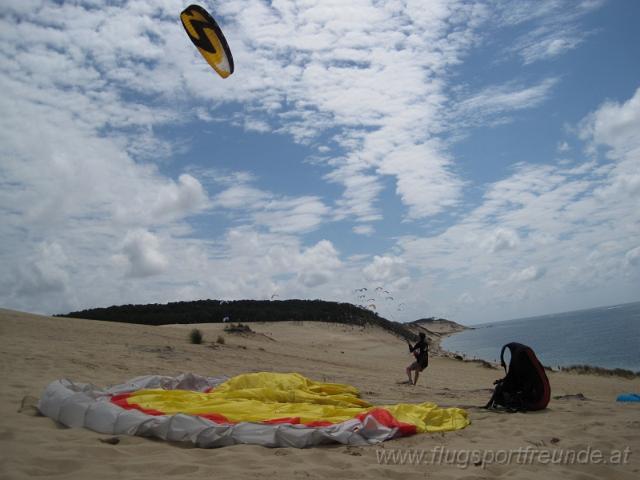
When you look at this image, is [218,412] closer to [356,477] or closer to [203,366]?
[356,477]

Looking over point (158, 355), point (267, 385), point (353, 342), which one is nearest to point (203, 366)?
point (158, 355)

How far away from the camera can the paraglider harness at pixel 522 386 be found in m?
7.19

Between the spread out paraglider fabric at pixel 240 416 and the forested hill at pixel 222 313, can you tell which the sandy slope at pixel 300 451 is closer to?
the spread out paraglider fabric at pixel 240 416

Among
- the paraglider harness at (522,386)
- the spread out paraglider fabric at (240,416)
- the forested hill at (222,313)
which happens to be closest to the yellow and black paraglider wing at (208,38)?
the spread out paraglider fabric at (240,416)

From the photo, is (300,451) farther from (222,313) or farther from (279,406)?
(222,313)

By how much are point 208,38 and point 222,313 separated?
35.4 metres

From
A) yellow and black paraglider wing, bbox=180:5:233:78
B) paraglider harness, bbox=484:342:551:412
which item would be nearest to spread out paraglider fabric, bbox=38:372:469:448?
paraglider harness, bbox=484:342:551:412

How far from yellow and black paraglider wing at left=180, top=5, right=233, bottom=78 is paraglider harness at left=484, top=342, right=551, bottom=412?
732 centimetres

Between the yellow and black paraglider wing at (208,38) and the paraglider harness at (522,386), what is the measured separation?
732 centimetres

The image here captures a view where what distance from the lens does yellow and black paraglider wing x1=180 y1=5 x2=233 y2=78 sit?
9.70m

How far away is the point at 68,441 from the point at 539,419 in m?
5.61

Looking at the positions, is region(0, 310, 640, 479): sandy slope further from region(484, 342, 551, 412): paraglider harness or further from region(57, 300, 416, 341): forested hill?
region(57, 300, 416, 341): forested hill

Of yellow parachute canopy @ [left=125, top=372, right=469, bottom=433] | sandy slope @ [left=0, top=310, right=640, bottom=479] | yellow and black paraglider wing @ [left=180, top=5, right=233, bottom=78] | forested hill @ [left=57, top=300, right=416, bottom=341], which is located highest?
yellow and black paraglider wing @ [left=180, top=5, right=233, bottom=78]

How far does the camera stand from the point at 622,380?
19.9 metres
